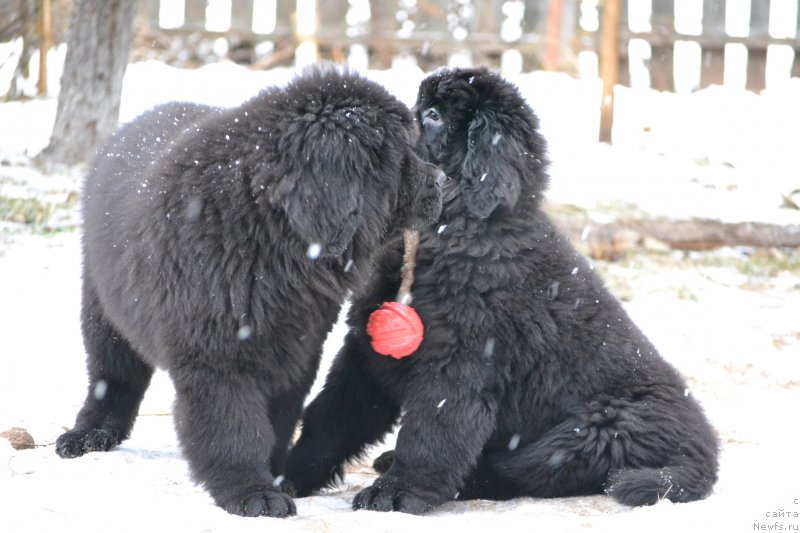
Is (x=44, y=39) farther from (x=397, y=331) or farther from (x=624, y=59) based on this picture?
(x=397, y=331)

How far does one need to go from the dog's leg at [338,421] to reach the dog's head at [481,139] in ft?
2.21

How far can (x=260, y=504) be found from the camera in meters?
2.70

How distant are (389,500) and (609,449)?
0.75 metres

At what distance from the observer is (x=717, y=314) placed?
5.49 m

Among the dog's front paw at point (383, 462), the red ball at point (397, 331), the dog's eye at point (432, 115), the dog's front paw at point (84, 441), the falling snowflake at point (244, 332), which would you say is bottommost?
the dog's front paw at point (383, 462)

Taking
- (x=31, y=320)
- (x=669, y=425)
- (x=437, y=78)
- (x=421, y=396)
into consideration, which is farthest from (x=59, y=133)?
(x=669, y=425)

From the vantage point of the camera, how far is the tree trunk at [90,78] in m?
6.31

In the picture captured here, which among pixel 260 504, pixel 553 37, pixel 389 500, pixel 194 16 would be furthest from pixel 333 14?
pixel 260 504

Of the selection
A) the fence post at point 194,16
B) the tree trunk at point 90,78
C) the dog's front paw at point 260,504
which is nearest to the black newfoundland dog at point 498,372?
the dog's front paw at point 260,504

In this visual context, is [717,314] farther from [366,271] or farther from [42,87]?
[42,87]

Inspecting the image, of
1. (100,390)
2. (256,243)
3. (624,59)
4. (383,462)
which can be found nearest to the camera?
(256,243)

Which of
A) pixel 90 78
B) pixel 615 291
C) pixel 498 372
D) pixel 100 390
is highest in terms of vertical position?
pixel 90 78

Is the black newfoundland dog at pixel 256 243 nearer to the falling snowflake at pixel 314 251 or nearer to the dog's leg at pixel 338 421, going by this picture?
the falling snowflake at pixel 314 251

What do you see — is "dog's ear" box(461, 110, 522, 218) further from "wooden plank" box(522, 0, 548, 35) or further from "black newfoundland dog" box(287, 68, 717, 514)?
"wooden plank" box(522, 0, 548, 35)
